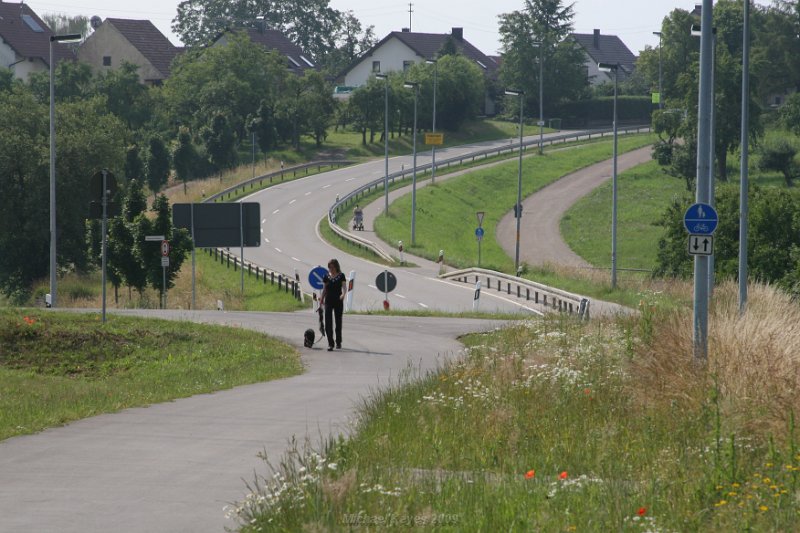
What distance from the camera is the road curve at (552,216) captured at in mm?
69500

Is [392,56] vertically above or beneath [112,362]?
above

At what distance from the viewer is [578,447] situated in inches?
392

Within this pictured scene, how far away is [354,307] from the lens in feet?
139

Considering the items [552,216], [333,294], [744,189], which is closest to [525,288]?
[744,189]

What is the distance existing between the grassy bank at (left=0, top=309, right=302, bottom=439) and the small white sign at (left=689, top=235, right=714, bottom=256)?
20.8ft

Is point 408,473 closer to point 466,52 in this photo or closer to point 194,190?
point 194,190

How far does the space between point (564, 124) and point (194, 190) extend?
1796 inches

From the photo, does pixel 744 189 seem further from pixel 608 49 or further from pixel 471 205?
pixel 608 49

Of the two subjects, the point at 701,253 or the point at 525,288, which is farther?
the point at 525,288

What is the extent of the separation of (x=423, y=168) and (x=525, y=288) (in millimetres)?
43864

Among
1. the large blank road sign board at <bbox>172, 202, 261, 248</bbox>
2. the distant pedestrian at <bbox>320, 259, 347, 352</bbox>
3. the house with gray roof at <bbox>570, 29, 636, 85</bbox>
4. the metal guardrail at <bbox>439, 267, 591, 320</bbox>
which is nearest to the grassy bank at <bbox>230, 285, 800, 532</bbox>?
the distant pedestrian at <bbox>320, 259, 347, 352</bbox>

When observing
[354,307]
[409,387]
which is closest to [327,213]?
[354,307]

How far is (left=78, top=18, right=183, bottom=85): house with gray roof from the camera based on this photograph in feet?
404

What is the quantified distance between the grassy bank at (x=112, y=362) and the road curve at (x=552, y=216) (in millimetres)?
37419
